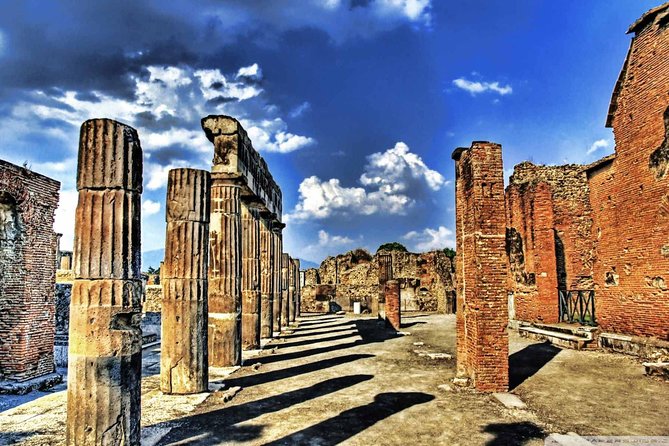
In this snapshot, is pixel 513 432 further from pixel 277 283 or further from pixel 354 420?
pixel 277 283

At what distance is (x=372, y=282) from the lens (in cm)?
3616

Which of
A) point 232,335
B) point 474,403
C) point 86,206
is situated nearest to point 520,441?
point 474,403

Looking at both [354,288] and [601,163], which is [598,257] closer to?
[601,163]

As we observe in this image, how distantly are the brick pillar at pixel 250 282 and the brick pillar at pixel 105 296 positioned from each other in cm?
809

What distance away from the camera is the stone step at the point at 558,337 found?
41.1ft

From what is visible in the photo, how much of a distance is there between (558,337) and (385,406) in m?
8.43

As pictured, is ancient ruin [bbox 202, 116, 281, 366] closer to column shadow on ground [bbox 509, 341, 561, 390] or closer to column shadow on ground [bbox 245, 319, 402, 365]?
column shadow on ground [bbox 245, 319, 402, 365]

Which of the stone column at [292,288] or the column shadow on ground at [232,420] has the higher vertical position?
the stone column at [292,288]

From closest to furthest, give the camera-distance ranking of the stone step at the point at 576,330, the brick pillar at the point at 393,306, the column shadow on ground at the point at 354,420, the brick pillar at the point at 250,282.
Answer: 1. the column shadow on ground at the point at 354,420
2. the stone step at the point at 576,330
3. the brick pillar at the point at 250,282
4. the brick pillar at the point at 393,306

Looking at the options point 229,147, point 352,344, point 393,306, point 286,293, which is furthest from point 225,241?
point 286,293

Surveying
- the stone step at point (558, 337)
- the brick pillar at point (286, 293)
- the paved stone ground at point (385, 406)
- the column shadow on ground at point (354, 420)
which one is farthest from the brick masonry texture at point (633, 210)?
the brick pillar at point (286, 293)

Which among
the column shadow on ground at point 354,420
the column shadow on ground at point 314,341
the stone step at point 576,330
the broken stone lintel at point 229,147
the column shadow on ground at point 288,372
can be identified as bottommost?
the column shadow on ground at point 314,341

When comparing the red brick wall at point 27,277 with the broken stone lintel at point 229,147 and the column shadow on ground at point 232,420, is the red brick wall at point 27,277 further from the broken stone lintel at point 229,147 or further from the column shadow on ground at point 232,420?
the column shadow on ground at point 232,420

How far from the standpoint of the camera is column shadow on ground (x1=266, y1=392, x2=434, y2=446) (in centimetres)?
577
